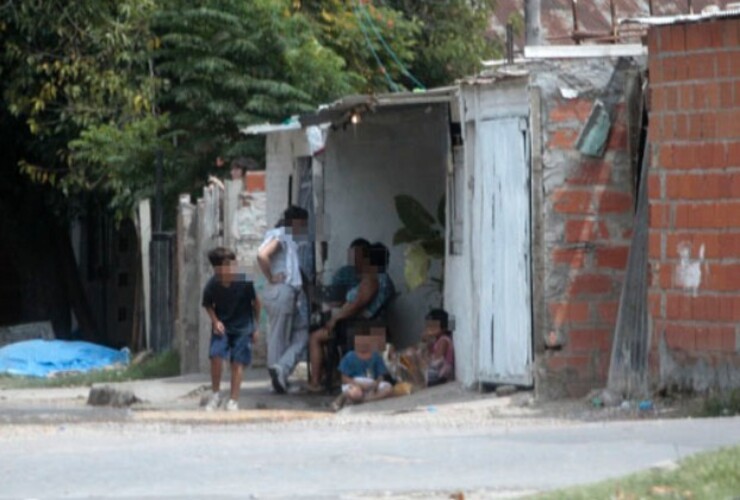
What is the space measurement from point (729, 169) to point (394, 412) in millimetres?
3387

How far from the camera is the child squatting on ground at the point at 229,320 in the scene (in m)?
14.9

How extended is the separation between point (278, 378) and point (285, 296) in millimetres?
785

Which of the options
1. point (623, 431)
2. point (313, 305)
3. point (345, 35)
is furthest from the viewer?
point (345, 35)

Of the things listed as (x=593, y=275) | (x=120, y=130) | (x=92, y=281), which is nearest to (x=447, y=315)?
(x=593, y=275)

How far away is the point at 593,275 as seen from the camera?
12930mm

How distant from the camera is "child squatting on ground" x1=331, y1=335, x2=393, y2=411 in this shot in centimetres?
1448

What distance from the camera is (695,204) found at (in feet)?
38.9

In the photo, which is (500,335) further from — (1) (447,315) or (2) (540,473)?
(2) (540,473)

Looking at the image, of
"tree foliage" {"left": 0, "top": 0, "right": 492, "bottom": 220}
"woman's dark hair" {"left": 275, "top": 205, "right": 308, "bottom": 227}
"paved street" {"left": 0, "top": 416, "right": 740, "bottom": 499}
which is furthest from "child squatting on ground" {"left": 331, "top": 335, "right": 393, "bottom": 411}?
"tree foliage" {"left": 0, "top": 0, "right": 492, "bottom": 220}

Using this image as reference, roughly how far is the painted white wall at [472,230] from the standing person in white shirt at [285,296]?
2.42 m

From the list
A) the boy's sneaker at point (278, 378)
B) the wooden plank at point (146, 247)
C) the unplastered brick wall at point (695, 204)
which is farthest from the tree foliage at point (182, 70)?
the unplastered brick wall at point (695, 204)

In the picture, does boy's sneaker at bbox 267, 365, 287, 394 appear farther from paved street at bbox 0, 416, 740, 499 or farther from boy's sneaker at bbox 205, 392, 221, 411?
paved street at bbox 0, 416, 740, 499

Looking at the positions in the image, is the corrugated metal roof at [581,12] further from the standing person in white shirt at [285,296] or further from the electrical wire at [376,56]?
the standing person in white shirt at [285,296]

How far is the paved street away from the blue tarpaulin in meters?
9.81
